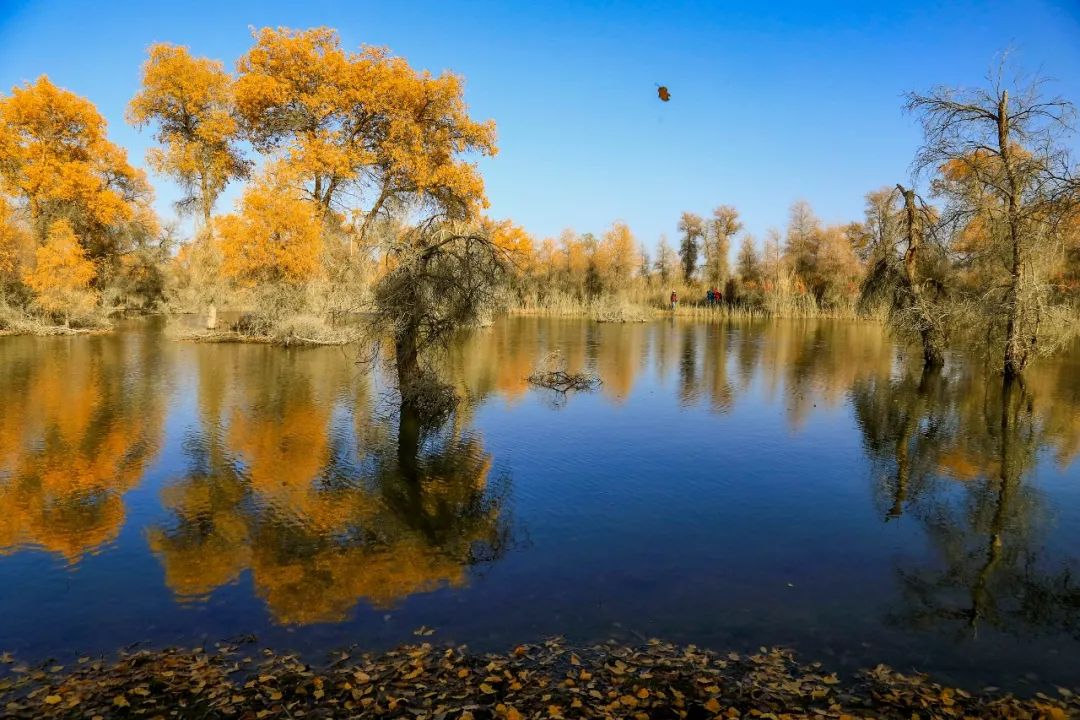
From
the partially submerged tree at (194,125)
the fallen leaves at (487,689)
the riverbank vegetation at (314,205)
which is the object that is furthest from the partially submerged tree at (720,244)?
the fallen leaves at (487,689)

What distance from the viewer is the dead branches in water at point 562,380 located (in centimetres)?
2019

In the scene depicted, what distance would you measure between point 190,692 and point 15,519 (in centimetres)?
567

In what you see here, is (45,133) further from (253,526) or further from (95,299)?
(253,526)

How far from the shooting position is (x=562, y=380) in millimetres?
20750

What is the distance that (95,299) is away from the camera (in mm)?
32594

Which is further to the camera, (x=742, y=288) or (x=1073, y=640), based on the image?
(x=742, y=288)

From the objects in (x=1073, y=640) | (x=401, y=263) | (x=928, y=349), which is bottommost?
(x=1073, y=640)

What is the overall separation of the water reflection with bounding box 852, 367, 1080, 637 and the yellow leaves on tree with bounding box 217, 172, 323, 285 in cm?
2139

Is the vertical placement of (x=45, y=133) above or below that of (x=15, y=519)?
above

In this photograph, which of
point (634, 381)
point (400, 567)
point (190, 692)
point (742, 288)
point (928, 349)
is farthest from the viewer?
point (742, 288)

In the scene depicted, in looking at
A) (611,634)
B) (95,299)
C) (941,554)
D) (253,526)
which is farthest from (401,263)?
(95,299)

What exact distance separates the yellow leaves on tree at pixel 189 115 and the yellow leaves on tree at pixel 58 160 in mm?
4380

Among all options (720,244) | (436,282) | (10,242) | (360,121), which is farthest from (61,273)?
(720,244)

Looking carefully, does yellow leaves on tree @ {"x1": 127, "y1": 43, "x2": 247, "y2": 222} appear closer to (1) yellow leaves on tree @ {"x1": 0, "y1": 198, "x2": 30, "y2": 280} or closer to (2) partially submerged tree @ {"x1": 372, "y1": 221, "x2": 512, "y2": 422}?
(1) yellow leaves on tree @ {"x1": 0, "y1": 198, "x2": 30, "y2": 280}
